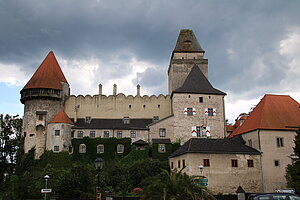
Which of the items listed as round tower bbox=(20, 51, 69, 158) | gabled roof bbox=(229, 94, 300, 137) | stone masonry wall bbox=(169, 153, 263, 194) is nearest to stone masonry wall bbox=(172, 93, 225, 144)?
gabled roof bbox=(229, 94, 300, 137)

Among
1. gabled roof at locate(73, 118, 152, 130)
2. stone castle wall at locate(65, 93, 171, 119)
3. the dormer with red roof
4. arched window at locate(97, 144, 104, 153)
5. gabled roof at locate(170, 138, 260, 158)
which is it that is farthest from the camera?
stone castle wall at locate(65, 93, 171, 119)

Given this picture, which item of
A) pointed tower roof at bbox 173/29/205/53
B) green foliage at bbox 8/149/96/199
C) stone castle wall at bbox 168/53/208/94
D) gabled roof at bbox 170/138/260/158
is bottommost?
green foliage at bbox 8/149/96/199

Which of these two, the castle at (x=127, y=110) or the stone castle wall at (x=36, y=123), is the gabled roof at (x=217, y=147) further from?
the stone castle wall at (x=36, y=123)

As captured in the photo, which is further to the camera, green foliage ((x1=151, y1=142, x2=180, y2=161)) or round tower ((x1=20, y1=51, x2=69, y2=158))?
round tower ((x1=20, y1=51, x2=69, y2=158))

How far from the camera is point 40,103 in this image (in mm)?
50875

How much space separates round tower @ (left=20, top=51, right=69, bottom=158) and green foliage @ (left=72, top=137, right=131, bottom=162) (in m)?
5.12

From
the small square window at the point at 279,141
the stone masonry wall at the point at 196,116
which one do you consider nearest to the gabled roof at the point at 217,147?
the small square window at the point at 279,141

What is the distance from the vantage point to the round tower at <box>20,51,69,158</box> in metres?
49.3

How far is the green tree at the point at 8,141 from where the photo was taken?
2244 inches

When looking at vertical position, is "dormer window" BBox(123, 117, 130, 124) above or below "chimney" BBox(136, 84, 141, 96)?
below

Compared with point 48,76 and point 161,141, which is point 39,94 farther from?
point 161,141

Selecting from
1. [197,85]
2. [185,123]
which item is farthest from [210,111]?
[197,85]

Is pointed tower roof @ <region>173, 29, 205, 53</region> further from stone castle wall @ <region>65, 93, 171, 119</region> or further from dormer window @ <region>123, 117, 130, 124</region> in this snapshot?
dormer window @ <region>123, 117, 130, 124</region>

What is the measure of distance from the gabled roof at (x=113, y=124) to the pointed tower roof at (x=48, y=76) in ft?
22.7
